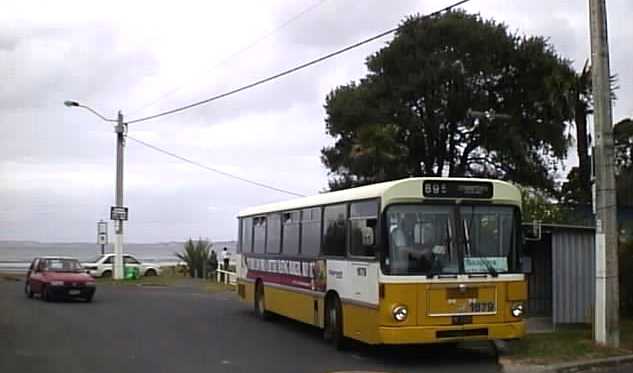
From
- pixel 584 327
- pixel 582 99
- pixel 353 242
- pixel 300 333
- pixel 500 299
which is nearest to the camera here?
pixel 500 299

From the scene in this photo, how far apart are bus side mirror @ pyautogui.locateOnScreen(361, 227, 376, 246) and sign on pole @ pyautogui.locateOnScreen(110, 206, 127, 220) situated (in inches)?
1082

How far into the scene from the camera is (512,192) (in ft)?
51.4

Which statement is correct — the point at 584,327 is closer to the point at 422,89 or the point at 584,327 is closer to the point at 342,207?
→ the point at 342,207

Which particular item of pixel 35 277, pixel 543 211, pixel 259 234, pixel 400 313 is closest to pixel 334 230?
pixel 400 313

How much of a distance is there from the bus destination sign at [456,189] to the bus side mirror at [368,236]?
1.07 m


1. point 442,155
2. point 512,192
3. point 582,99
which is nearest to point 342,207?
point 512,192

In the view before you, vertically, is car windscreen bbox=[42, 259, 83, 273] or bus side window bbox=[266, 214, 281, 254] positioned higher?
bus side window bbox=[266, 214, 281, 254]

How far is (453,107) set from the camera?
40938mm

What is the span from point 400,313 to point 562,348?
3054 mm

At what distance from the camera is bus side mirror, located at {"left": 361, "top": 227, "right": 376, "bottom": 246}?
15259 millimetres

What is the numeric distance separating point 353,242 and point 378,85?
26653 millimetres

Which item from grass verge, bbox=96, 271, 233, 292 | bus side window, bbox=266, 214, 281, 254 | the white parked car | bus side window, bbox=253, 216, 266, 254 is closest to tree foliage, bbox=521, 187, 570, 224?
bus side window, bbox=253, 216, 266, 254

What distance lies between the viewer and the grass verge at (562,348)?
48.2 feet

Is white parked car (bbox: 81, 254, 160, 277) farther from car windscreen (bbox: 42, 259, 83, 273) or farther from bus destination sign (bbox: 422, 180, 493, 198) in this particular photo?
bus destination sign (bbox: 422, 180, 493, 198)
